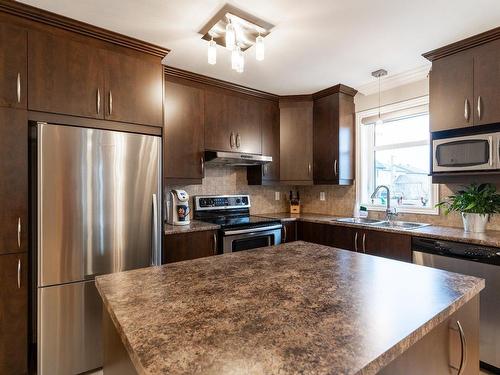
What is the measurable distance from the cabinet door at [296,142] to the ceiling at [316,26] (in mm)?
854

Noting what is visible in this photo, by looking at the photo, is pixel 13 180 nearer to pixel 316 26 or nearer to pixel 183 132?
pixel 183 132

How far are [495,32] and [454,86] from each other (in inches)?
16.0

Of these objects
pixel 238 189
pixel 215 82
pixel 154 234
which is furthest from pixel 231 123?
pixel 154 234

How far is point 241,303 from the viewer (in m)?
0.92

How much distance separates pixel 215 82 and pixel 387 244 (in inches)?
92.5

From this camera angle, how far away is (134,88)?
2217mm

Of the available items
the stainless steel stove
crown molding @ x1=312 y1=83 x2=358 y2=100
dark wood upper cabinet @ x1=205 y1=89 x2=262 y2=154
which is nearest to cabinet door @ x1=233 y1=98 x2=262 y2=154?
dark wood upper cabinet @ x1=205 y1=89 x2=262 y2=154

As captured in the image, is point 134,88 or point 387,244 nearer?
point 134,88

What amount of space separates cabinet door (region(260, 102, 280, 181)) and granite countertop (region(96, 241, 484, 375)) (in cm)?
221

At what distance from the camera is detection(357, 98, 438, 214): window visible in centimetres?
294

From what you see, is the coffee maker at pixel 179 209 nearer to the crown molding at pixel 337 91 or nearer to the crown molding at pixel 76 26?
the crown molding at pixel 76 26

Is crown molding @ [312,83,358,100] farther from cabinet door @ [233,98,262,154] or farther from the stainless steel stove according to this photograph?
the stainless steel stove

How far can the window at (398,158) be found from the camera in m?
2.94

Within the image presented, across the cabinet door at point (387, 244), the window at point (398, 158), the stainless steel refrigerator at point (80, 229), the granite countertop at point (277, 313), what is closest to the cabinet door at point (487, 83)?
the window at point (398, 158)
